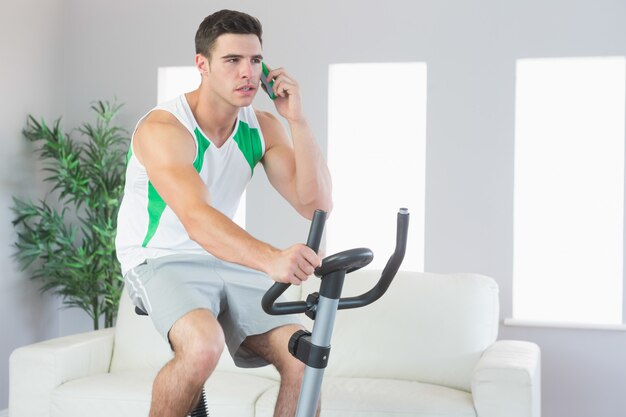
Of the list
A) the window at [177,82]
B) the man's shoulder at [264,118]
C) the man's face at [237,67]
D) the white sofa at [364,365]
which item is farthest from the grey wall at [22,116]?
the man's face at [237,67]

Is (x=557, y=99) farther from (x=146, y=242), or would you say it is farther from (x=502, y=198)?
(x=146, y=242)

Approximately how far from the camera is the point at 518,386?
120 inches

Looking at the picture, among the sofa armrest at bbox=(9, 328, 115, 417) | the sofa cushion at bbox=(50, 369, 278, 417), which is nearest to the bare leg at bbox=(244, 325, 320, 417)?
the sofa cushion at bbox=(50, 369, 278, 417)

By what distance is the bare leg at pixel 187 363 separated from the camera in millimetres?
2094

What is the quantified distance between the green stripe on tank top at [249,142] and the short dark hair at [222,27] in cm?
24

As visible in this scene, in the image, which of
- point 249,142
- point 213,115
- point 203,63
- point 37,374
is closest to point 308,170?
point 249,142

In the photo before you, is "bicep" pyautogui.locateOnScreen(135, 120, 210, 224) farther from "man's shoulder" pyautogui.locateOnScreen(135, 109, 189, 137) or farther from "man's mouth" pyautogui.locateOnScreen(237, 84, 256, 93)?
"man's mouth" pyautogui.locateOnScreen(237, 84, 256, 93)

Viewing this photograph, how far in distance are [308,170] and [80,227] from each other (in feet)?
9.35

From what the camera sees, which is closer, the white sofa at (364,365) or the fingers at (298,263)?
the fingers at (298,263)

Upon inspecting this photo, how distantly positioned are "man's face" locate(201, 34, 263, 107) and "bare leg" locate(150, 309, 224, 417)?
539mm

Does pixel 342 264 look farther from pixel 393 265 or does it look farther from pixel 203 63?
pixel 203 63

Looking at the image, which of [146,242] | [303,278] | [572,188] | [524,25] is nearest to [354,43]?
[524,25]

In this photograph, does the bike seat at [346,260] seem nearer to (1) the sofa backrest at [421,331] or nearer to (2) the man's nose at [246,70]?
(2) the man's nose at [246,70]

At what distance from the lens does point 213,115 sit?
232 cm
